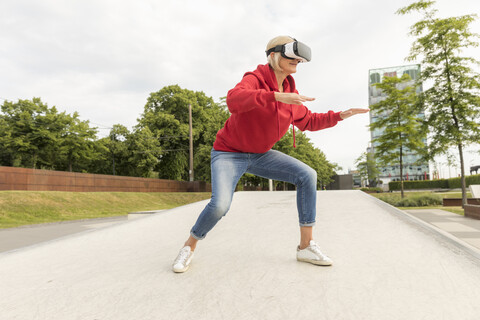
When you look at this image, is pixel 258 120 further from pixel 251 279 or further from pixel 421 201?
pixel 421 201

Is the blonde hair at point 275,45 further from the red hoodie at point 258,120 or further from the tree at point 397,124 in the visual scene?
the tree at point 397,124

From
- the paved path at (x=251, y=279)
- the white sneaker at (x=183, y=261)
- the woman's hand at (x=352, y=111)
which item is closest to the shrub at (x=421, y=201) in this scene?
the paved path at (x=251, y=279)

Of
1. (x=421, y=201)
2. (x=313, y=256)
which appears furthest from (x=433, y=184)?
(x=313, y=256)

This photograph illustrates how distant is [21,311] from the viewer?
2.04 metres

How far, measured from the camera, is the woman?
8.66ft

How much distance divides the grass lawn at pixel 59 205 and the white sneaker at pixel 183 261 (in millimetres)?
11180

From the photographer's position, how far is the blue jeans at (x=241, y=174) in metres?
2.67

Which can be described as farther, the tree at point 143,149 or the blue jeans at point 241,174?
the tree at point 143,149

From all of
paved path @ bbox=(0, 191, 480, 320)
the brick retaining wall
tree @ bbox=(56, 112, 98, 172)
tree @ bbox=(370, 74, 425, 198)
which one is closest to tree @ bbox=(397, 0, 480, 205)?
tree @ bbox=(370, 74, 425, 198)

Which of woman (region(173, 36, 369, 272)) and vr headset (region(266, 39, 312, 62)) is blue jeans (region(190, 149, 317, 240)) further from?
vr headset (region(266, 39, 312, 62))

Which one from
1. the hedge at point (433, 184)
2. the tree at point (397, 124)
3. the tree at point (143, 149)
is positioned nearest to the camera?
the tree at point (397, 124)

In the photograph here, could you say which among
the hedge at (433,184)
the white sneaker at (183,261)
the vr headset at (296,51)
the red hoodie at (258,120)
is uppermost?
the vr headset at (296,51)

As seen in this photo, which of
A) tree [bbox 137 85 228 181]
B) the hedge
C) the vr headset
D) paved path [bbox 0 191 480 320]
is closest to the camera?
paved path [bbox 0 191 480 320]

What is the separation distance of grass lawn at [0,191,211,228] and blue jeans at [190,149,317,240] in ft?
37.4
